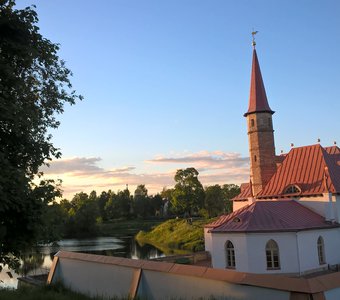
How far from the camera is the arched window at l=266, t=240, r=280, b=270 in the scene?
22697 millimetres

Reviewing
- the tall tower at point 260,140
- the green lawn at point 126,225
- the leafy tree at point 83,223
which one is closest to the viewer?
the tall tower at point 260,140

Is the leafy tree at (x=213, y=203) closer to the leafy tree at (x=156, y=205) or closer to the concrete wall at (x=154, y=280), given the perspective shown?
the leafy tree at (x=156, y=205)

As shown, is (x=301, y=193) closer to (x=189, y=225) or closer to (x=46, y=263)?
(x=46, y=263)

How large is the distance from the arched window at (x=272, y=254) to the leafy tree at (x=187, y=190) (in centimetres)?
4497

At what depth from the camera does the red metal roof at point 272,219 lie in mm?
23016

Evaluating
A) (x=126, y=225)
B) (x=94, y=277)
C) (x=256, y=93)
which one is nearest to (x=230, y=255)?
(x=94, y=277)

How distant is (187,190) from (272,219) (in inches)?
1770

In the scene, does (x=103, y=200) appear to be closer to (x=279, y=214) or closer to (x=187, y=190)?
(x=187, y=190)

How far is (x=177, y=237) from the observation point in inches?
2319

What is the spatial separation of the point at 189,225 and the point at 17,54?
176 ft

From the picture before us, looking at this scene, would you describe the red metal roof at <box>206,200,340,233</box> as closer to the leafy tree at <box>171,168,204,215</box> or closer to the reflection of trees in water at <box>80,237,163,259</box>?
the reflection of trees in water at <box>80,237,163,259</box>

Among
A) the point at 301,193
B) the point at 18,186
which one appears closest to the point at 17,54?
the point at 18,186

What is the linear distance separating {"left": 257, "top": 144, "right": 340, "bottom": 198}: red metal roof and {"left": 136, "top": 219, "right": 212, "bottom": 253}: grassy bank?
65.2 feet

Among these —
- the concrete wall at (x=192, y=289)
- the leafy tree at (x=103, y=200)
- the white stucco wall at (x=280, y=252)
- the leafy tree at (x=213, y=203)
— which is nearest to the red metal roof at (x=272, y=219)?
the white stucco wall at (x=280, y=252)
